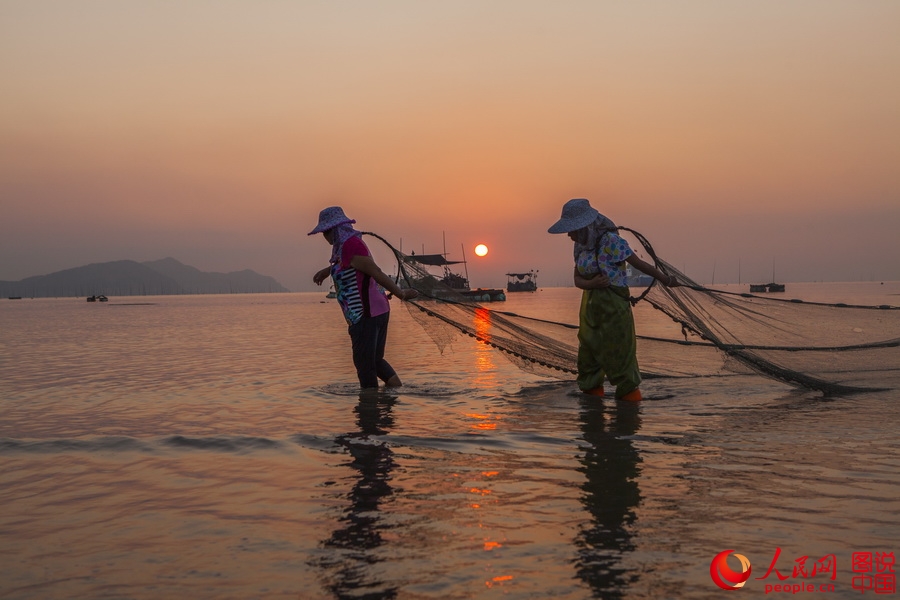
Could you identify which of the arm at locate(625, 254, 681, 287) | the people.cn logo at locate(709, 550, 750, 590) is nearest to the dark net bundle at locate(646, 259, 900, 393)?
the arm at locate(625, 254, 681, 287)

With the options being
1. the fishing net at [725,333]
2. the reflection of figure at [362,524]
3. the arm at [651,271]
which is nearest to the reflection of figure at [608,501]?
the reflection of figure at [362,524]

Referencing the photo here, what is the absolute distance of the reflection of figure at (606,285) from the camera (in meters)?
7.77

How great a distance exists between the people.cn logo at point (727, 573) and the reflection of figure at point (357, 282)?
5.14m

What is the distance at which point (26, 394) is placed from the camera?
10727 mm

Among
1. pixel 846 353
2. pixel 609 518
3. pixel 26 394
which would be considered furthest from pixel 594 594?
pixel 26 394

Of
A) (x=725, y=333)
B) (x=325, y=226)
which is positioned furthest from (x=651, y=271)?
(x=325, y=226)

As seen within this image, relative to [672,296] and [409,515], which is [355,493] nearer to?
[409,515]

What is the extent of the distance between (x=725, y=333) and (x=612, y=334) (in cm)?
205

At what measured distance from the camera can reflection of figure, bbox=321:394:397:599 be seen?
10.4 ft

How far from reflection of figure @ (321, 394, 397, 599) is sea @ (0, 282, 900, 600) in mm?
17

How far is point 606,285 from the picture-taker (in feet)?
25.5

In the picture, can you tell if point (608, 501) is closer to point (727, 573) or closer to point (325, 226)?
point (727, 573)

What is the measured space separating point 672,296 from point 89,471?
20.2 feet

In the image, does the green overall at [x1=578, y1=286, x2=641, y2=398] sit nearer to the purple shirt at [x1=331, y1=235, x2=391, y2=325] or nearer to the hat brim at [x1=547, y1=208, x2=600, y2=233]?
the hat brim at [x1=547, y1=208, x2=600, y2=233]
